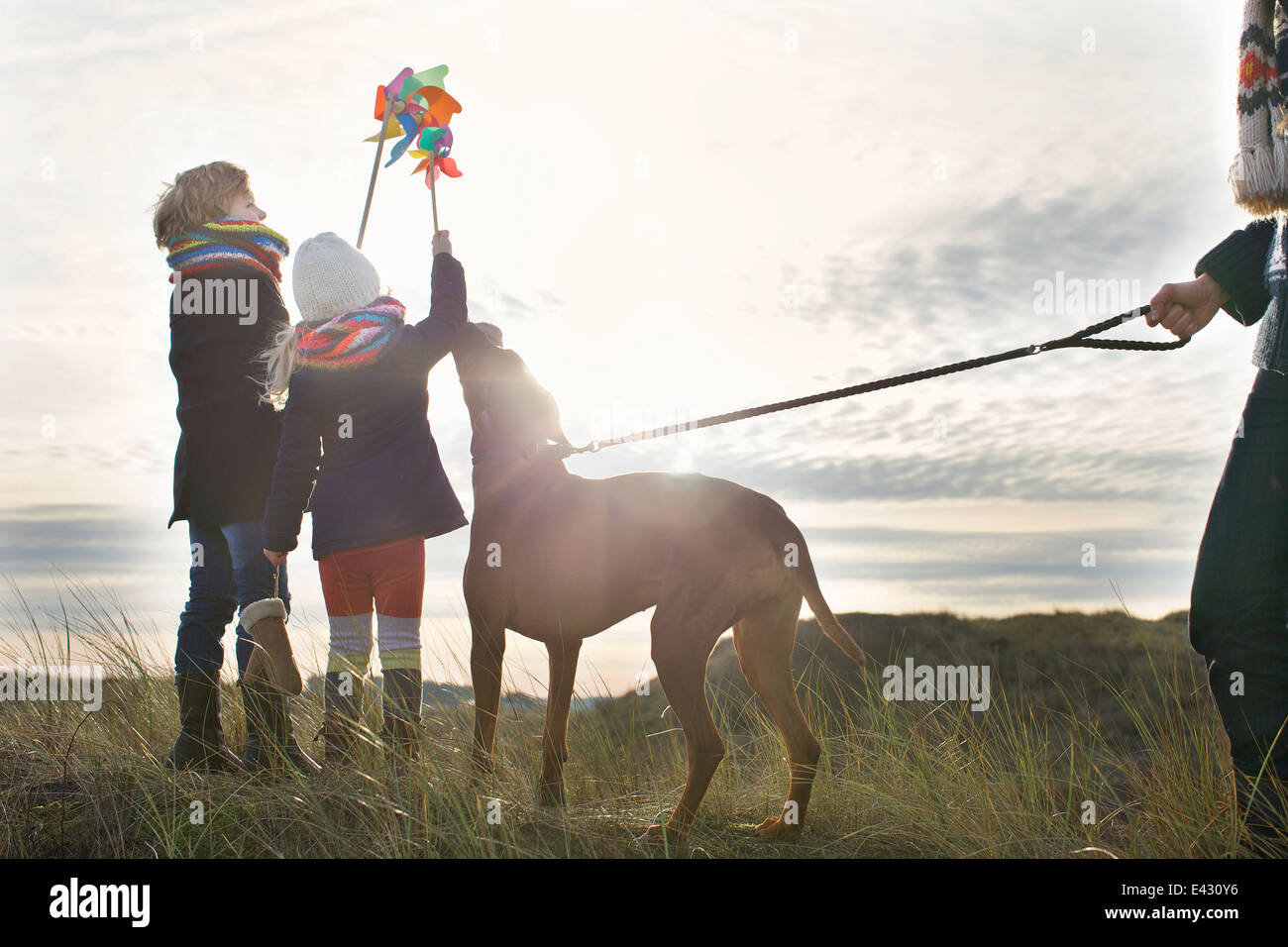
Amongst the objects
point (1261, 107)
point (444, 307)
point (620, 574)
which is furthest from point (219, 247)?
point (1261, 107)

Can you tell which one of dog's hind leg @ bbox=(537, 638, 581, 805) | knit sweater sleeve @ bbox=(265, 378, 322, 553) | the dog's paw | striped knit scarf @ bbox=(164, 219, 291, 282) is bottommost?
the dog's paw

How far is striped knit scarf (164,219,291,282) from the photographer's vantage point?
4.41m

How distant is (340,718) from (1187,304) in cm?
367

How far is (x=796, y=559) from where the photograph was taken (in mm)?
3338

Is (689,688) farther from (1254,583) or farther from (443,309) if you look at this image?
(443,309)

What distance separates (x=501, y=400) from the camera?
375 centimetres

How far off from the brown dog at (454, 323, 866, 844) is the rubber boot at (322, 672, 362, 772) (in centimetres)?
67

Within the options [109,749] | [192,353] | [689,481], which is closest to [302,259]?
[192,353]

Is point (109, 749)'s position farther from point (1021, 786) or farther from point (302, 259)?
point (1021, 786)

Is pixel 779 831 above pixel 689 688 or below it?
below

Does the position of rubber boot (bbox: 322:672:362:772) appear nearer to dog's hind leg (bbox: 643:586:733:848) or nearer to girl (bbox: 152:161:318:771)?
girl (bbox: 152:161:318:771)

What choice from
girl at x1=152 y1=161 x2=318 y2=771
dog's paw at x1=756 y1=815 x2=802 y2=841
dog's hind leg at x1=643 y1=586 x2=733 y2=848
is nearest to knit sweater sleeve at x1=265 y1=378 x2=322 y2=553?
girl at x1=152 y1=161 x2=318 y2=771

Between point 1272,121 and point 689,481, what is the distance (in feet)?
7.45

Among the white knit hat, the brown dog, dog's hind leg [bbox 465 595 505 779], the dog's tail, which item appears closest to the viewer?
the brown dog
